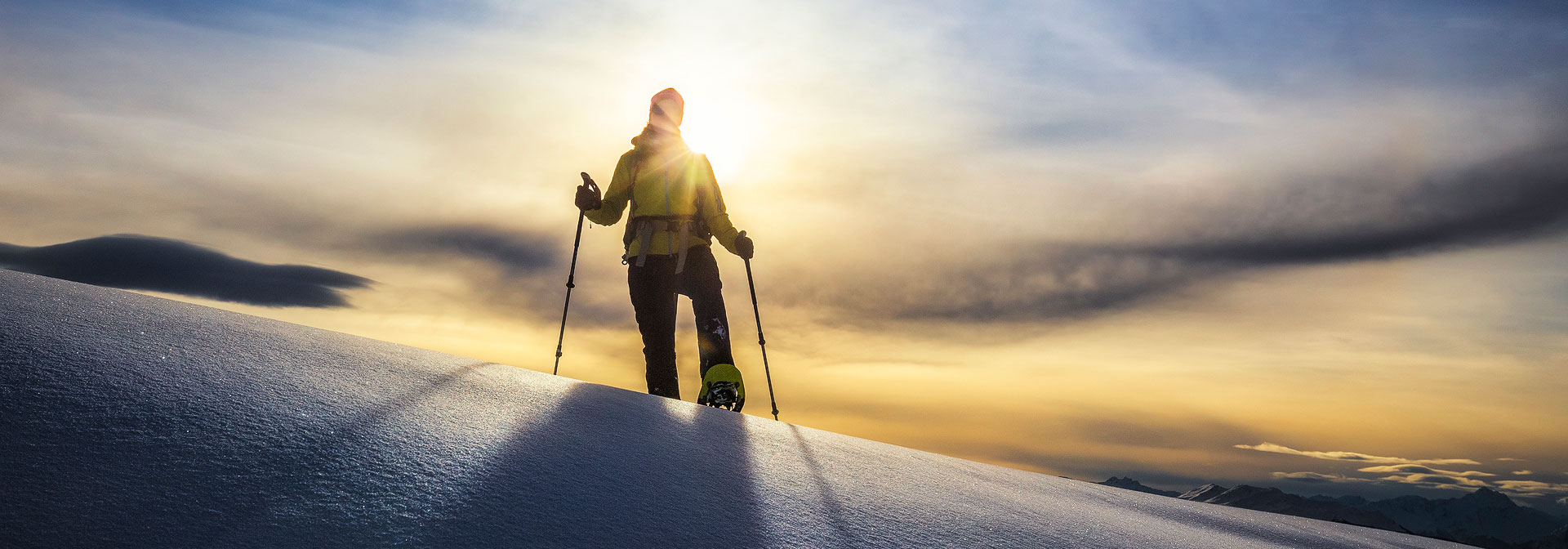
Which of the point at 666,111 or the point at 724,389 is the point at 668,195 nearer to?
the point at 666,111

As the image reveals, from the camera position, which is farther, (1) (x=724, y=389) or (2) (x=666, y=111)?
(2) (x=666, y=111)

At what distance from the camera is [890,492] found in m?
3.06

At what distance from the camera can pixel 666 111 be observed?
20.6ft

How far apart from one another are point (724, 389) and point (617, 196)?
6.13 ft

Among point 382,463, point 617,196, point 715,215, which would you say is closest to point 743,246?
point 715,215

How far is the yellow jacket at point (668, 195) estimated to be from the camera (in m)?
5.97

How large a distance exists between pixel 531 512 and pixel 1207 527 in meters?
3.57

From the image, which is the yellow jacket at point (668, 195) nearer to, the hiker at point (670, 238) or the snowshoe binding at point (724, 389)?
the hiker at point (670, 238)

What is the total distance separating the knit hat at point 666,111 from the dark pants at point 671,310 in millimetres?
1029

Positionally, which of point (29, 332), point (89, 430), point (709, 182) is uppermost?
point (709, 182)

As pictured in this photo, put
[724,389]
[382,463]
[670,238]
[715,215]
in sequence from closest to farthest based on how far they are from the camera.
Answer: [382,463] → [724,389] → [670,238] → [715,215]

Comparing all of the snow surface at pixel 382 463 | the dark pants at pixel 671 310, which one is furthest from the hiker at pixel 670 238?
the snow surface at pixel 382 463

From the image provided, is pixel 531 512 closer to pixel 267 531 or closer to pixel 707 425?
pixel 267 531

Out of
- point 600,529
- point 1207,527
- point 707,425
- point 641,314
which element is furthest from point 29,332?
point 1207,527
